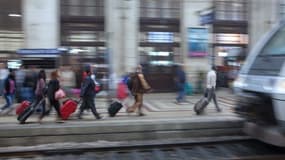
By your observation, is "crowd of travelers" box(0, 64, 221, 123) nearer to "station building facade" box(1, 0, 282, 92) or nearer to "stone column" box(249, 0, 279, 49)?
"station building facade" box(1, 0, 282, 92)

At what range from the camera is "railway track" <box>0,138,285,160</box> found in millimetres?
8547

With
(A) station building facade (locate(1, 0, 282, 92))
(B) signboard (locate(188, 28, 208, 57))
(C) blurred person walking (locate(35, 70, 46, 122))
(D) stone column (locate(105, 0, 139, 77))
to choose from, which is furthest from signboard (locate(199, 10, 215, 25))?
(B) signboard (locate(188, 28, 208, 57))

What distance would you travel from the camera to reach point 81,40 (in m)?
20.3

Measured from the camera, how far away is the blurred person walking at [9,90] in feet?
48.1

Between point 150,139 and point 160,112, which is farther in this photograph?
point 160,112

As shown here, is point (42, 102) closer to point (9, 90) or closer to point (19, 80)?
point (9, 90)

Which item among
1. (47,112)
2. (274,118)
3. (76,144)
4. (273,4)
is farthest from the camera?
(273,4)

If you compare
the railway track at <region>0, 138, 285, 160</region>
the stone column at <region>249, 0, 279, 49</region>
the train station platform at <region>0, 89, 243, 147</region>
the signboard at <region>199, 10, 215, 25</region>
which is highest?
the stone column at <region>249, 0, 279, 49</region>

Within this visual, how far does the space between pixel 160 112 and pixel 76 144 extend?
5.30 meters

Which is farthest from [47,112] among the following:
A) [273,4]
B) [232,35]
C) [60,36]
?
[273,4]

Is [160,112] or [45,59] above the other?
[45,59]

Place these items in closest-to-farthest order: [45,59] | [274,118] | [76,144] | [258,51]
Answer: [274,118] → [258,51] → [76,144] → [45,59]

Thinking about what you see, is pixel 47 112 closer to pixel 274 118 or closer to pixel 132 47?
pixel 274 118

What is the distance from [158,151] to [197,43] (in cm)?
1278
